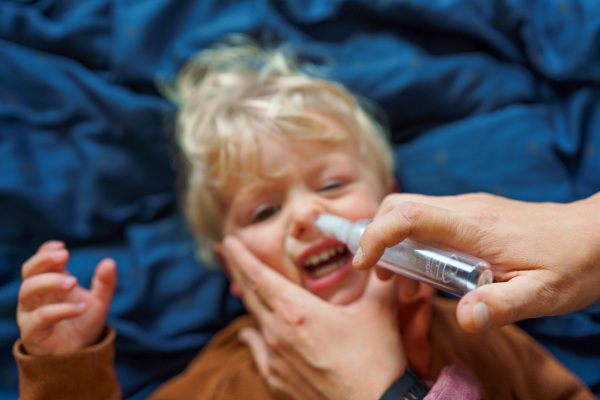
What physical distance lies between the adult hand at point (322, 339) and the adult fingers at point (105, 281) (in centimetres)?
25

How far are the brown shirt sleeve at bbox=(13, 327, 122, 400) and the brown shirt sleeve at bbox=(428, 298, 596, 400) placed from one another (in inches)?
26.4

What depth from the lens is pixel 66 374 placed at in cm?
85

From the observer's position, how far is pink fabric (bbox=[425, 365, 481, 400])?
2.24 feet

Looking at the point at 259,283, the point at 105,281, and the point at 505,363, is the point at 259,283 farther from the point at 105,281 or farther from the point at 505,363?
the point at 505,363

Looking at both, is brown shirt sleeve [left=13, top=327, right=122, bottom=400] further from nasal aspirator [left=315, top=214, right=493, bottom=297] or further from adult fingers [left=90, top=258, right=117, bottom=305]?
nasal aspirator [left=315, top=214, right=493, bottom=297]

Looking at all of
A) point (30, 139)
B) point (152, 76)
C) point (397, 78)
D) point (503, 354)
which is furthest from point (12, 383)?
point (397, 78)

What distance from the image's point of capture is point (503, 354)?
909 mm

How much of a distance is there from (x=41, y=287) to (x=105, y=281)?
5.2 inches

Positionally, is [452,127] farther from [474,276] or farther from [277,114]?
[474,276]

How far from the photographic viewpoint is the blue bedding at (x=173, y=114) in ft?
3.72

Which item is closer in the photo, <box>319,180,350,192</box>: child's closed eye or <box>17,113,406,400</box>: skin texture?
<box>17,113,406,400</box>: skin texture

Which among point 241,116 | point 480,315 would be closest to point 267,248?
point 241,116

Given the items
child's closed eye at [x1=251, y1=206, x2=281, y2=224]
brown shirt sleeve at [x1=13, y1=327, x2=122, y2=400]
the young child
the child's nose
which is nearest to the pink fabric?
the young child

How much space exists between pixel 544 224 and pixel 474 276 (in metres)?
0.14
